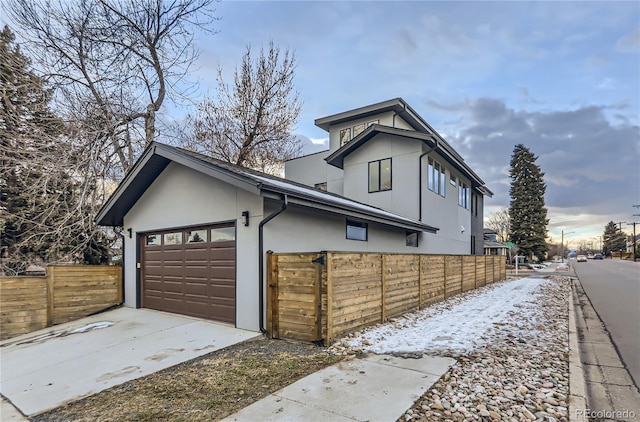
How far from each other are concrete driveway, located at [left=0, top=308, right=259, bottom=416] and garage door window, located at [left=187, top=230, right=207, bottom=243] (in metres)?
1.88

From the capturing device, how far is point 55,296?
838 cm

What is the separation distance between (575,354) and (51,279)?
1130 centimetres

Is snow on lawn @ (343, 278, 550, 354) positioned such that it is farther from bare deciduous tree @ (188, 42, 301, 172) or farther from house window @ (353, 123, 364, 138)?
bare deciduous tree @ (188, 42, 301, 172)

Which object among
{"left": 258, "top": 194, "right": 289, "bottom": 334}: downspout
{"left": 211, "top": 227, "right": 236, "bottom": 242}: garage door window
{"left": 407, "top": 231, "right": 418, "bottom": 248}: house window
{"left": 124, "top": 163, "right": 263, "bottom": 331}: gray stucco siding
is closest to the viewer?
{"left": 258, "top": 194, "right": 289, "bottom": 334}: downspout

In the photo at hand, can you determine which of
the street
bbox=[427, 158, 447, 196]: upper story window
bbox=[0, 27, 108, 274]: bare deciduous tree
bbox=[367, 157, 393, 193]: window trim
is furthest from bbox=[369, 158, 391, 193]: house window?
bbox=[0, 27, 108, 274]: bare deciduous tree

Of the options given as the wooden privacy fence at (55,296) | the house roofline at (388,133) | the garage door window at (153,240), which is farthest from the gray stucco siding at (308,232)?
the wooden privacy fence at (55,296)

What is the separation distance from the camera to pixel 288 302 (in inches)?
235

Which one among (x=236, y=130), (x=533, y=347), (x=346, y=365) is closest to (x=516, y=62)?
(x=533, y=347)

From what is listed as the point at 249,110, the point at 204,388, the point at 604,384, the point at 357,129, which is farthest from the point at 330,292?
the point at 249,110

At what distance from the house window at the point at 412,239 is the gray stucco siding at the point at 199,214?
26.3 ft

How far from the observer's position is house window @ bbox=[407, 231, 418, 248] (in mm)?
13109

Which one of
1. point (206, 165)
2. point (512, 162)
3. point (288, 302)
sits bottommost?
point (288, 302)

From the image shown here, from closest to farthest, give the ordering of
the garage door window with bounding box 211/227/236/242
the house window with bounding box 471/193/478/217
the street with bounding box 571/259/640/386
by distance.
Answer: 1. the street with bounding box 571/259/640/386
2. the garage door window with bounding box 211/227/236/242
3. the house window with bounding box 471/193/478/217

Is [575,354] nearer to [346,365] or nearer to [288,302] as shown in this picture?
[346,365]
